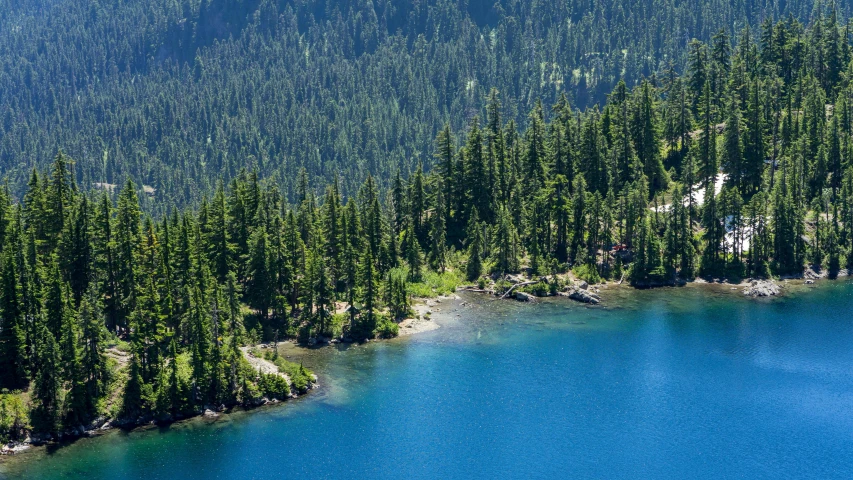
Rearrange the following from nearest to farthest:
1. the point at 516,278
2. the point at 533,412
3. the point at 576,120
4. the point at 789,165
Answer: the point at 533,412, the point at 516,278, the point at 789,165, the point at 576,120

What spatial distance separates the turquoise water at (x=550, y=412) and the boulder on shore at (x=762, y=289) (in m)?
7.44

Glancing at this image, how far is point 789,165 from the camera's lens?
14900 centimetres

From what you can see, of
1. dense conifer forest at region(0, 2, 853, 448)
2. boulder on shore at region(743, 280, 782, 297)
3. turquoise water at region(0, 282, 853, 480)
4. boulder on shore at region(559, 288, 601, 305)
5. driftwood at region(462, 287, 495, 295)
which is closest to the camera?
turquoise water at region(0, 282, 853, 480)

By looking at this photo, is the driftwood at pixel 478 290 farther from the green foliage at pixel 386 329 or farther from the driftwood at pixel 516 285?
the green foliage at pixel 386 329

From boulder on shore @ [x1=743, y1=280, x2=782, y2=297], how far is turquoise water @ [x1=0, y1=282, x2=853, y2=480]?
24.4ft

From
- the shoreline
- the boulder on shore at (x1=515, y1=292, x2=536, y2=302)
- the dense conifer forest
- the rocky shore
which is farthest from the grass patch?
the rocky shore

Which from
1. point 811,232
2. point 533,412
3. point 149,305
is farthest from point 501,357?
point 811,232

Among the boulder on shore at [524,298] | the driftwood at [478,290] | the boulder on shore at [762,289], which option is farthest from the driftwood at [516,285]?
the boulder on shore at [762,289]

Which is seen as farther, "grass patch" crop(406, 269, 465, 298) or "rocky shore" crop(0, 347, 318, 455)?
"grass patch" crop(406, 269, 465, 298)

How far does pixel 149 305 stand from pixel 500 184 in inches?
2714

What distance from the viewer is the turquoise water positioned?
278 ft

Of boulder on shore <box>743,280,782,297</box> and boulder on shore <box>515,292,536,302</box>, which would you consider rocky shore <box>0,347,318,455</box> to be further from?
boulder on shore <box>743,280,782,297</box>

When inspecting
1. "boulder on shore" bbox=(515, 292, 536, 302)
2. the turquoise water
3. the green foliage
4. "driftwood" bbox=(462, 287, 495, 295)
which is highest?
"driftwood" bbox=(462, 287, 495, 295)

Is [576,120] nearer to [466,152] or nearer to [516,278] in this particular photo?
[466,152]
